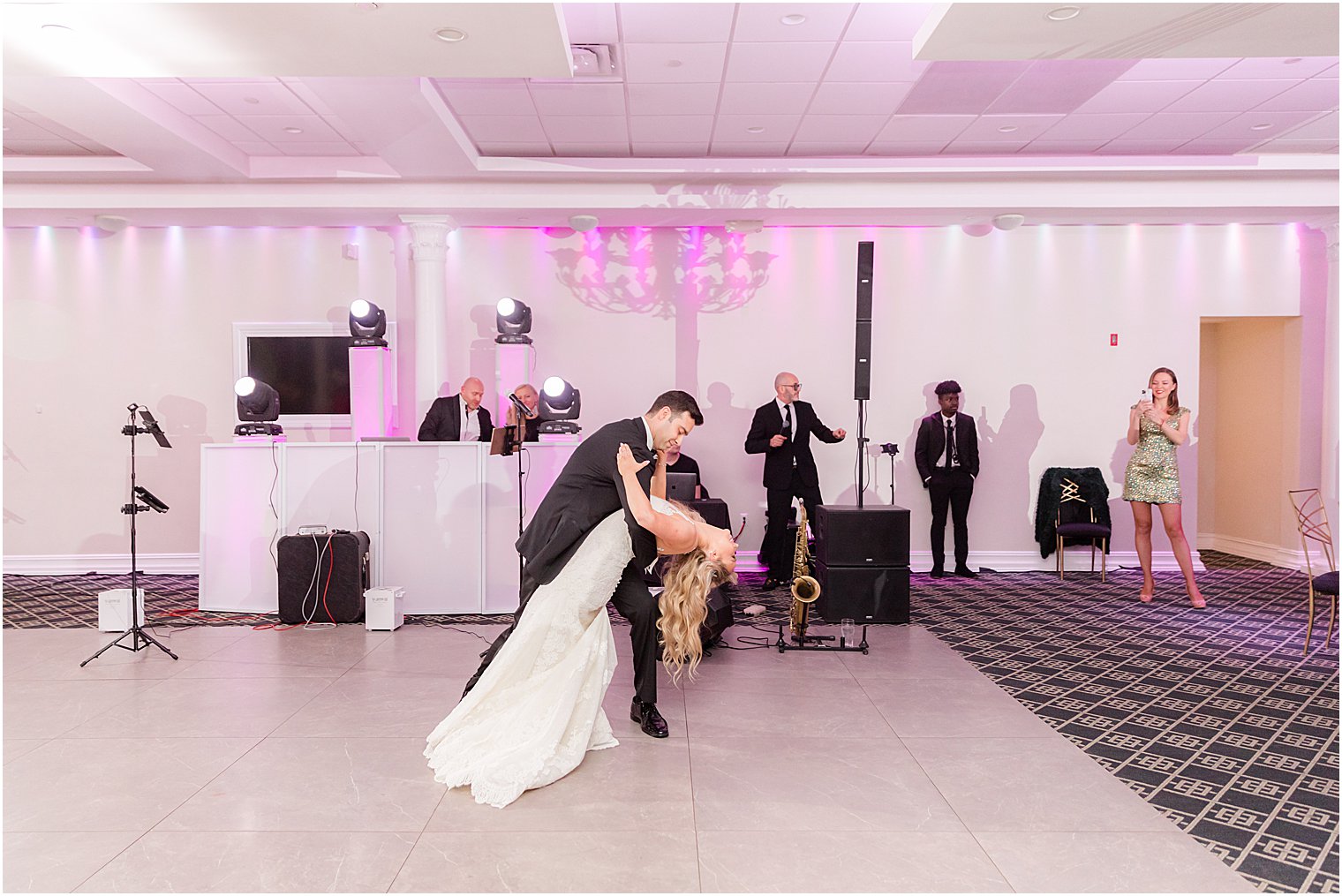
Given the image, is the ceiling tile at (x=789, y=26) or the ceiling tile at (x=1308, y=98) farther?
the ceiling tile at (x=1308, y=98)

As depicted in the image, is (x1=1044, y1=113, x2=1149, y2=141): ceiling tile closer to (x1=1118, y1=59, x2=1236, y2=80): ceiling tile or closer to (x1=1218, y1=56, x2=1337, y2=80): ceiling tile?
(x1=1118, y1=59, x2=1236, y2=80): ceiling tile

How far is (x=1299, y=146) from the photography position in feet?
23.4

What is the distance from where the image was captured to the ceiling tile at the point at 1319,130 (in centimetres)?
652

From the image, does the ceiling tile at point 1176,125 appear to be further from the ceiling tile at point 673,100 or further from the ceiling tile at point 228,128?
the ceiling tile at point 228,128

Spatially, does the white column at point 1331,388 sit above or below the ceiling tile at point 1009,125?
below

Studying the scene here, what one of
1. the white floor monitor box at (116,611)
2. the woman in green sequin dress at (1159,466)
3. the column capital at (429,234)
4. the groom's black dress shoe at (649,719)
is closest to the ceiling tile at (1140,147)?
the woman in green sequin dress at (1159,466)

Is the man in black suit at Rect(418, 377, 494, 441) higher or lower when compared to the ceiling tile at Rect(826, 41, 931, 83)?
lower

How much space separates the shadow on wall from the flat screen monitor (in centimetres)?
243

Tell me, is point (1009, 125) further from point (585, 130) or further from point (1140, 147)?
point (585, 130)

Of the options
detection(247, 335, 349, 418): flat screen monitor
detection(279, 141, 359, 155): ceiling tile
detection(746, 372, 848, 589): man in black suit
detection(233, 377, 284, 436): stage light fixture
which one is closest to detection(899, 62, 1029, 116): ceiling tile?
detection(746, 372, 848, 589): man in black suit

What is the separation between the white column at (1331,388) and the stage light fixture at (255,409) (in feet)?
31.9

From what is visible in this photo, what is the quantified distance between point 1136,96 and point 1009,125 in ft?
2.95

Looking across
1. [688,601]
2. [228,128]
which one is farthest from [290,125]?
[688,601]

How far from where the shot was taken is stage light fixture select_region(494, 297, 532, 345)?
7.24 meters
